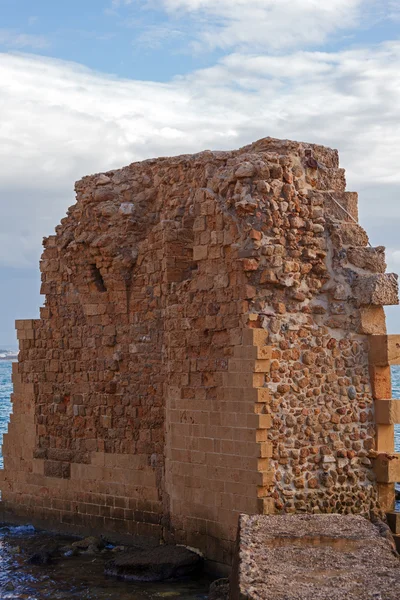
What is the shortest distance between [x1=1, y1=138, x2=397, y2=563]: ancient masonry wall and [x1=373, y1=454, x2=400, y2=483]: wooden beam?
105 millimetres

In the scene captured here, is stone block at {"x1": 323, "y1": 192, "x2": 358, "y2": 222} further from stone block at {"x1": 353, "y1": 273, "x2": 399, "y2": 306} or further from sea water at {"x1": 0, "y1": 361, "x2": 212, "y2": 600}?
sea water at {"x1": 0, "y1": 361, "x2": 212, "y2": 600}

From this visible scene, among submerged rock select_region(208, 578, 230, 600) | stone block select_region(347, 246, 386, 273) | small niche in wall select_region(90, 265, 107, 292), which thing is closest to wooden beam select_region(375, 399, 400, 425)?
stone block select_region(347, 246, 386, 273)

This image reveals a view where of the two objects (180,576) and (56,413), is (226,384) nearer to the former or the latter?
(180,576)

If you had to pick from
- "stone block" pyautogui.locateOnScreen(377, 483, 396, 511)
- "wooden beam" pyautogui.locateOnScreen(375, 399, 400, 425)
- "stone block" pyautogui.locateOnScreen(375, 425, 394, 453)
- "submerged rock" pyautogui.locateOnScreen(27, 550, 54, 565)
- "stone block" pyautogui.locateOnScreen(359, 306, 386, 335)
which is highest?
"stone block" pyautogui.locateOnScreen(359, 306, 386, 335)

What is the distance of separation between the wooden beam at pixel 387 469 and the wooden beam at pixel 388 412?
1.32ft

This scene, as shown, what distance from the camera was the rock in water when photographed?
1098cm

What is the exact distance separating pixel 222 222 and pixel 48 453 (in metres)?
5.20

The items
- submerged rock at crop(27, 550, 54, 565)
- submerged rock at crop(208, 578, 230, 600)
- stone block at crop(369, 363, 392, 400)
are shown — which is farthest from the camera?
submerged rock at crop(27, 550, 54, 565)

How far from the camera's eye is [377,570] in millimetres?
7484

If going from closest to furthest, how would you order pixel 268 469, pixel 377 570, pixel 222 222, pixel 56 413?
pixel 377 570
pixel 268 469
pixel 222 222
pixel 56 413

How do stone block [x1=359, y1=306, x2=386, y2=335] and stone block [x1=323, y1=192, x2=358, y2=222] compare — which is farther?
stone block [x1=323, y1=192, x2=358, y2=222]

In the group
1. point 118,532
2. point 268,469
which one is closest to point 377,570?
point 268,469

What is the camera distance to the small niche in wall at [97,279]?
13578 millimetres

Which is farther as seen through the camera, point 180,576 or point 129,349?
point 129,349
